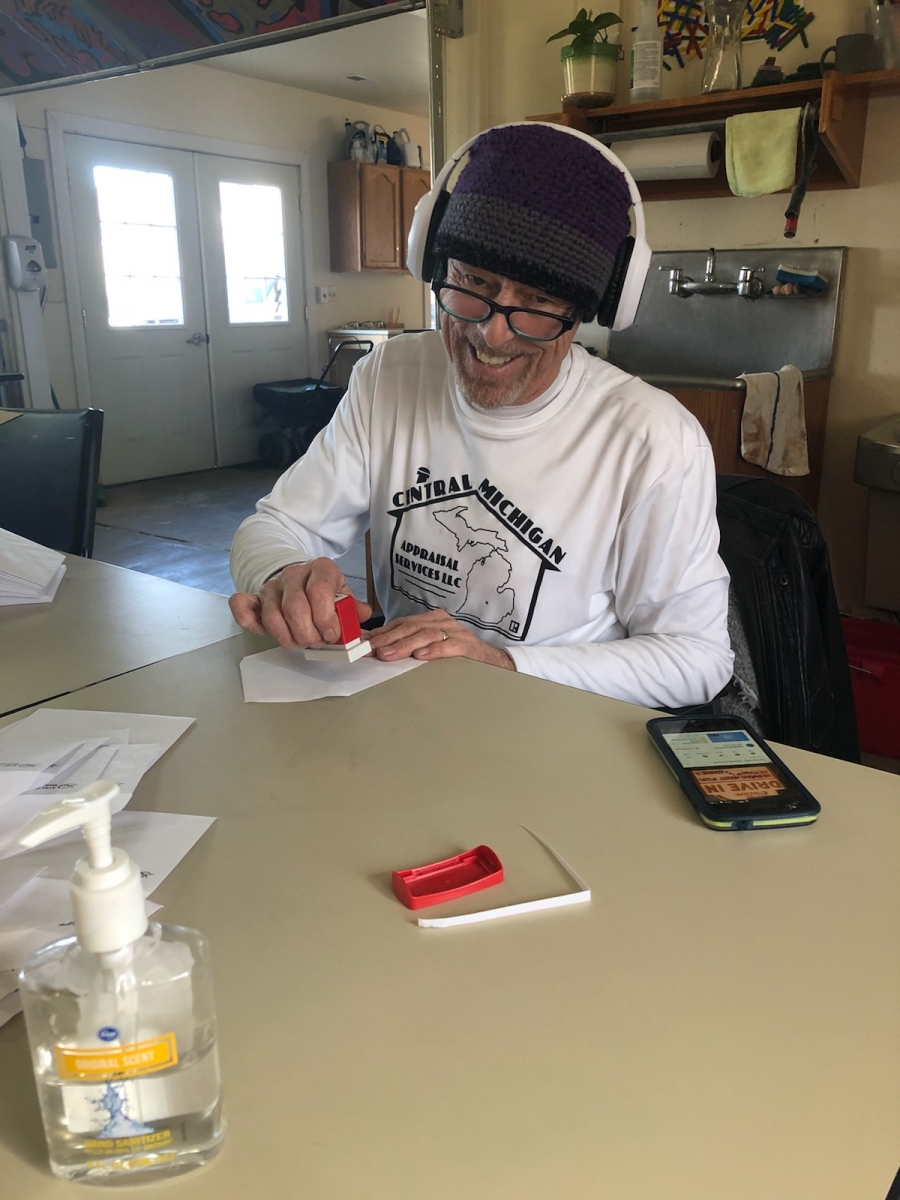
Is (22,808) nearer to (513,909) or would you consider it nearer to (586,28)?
(513,909)

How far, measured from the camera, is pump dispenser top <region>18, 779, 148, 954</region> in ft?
1.17

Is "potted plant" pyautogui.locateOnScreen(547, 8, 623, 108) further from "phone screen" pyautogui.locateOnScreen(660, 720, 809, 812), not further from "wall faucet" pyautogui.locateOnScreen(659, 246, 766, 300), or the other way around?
"phone screen" pyautogui.locateOnScreen(660, 720, 809, 812)

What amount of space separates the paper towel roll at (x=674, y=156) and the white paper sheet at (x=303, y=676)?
201 cm

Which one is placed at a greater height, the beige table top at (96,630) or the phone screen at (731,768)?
the phone screen at (731,768)

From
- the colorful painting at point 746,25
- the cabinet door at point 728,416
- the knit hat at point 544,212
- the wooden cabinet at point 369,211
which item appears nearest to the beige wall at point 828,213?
the colorful painting at point 746,25

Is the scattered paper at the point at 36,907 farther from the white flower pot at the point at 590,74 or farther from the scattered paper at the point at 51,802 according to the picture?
the white flower pot at the point at 590,74

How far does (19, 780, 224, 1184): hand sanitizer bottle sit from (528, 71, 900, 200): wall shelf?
7.82ft

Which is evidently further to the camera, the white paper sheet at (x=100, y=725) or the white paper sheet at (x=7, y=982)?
the white paper sheet at (x=100, y=725)

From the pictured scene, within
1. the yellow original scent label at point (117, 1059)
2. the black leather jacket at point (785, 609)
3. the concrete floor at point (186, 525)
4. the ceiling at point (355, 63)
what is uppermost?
the ceiling at point (355, 63)

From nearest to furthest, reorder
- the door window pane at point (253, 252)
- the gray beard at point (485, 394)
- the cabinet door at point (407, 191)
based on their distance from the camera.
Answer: the gray beard at point (485, 394) < the door window pane at point (253, 252) < the cabinet door at point (407, 191)

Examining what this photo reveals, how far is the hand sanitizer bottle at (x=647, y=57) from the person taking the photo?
2502mm

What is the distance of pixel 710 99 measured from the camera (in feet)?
7.84

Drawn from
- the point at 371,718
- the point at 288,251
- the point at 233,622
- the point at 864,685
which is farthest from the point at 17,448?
the point at 288,251

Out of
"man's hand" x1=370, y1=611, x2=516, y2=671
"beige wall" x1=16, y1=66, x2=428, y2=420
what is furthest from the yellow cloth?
"beige wall" x1=16, y1=66, x2=428, y2=420
